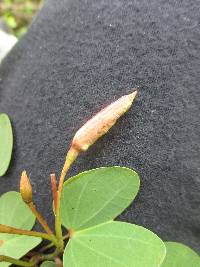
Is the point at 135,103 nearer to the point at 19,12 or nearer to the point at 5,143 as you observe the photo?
the point at 5,143

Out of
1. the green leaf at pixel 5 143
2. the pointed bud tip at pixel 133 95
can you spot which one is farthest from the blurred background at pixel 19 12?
the pointed bud tip at pixel 133 95

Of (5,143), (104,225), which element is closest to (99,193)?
(104,225)

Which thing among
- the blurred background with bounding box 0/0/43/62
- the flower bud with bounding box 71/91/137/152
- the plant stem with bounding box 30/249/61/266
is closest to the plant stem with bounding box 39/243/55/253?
the plant stem with bounding box 30/249/61/266

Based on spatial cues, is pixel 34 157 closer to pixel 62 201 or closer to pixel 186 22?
pixel 62 201

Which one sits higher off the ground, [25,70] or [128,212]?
[25,70]

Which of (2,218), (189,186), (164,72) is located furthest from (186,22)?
(2,218)
